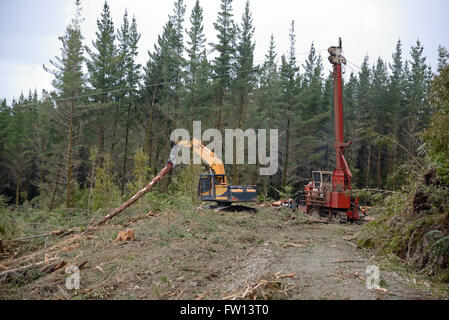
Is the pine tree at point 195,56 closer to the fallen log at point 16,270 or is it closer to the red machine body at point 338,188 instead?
the red machine body at point 338,188

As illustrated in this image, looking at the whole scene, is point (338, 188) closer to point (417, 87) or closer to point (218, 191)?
point (218, 191)

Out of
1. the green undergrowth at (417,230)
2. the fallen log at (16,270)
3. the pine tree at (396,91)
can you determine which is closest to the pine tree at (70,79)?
the fallen log at (16,270)

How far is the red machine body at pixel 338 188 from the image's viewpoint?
14.1 m

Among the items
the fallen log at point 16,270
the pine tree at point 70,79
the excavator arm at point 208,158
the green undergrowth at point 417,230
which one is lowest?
the fallen log at point 16,270

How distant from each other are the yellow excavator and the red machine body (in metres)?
2.84

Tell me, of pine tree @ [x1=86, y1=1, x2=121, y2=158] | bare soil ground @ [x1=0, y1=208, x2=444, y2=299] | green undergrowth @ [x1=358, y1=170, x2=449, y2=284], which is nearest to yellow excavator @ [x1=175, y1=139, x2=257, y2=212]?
bare soil ground @ [x1=0, y1=208, x2=444, y2=299]

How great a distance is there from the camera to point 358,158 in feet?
118

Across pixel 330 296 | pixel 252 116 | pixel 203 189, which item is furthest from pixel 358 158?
pixel 330 296

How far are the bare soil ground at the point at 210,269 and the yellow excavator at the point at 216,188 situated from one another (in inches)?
170

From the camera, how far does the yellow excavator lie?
14.3 meters

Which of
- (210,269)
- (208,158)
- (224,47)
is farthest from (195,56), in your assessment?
(210,269)

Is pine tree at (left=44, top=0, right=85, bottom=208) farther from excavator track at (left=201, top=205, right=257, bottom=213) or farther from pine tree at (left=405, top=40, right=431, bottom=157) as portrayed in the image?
pine tree at (left=405, top=40, right=431, bottom=157)
